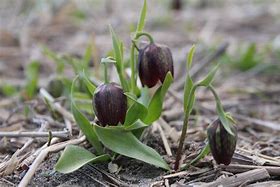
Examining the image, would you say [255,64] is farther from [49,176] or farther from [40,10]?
[40,10]

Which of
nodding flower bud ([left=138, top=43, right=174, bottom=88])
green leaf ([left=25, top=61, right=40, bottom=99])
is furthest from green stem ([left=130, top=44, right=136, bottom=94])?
green leaf ([left=25, top=61, right=40, bottom=99])

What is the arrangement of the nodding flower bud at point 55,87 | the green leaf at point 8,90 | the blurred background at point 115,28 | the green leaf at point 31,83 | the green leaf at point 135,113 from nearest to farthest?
1. the green leaf at point 135,113
2. the nodding flower bud at point 55,87
3. the green leaf at point 31,83
4. the green leaf at point 8,90
5. the blurred background at point 115,28

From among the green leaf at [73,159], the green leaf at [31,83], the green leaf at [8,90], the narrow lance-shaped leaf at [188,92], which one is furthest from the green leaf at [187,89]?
the green leaf at [8,90]

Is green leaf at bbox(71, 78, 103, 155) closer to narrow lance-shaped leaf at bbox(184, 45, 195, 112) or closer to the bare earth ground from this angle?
the bare earth ground

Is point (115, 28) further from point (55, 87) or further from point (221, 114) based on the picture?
point (221, 114)

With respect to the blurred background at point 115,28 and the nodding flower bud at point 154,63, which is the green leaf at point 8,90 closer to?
the blurred background at point 115,28

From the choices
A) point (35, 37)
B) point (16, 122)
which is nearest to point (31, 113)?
point (16, 122)
